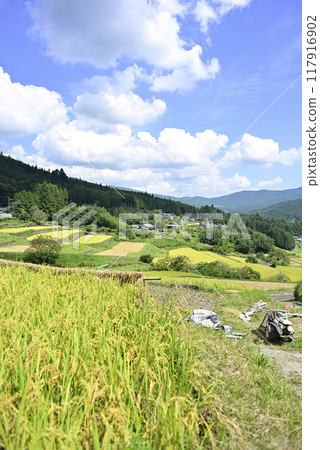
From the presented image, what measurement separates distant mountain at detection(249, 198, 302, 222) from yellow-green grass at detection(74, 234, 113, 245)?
31.2 ft

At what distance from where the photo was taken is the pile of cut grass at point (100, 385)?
231 cm

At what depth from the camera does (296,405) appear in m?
3.28

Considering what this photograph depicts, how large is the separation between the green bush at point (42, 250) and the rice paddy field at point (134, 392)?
1290 centimetres

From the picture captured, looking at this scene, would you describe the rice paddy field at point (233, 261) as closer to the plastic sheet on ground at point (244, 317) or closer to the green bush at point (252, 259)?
the green bush at point (252, 259)

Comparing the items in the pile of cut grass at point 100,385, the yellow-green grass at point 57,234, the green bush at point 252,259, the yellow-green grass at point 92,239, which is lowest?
the green bush at point 252,259

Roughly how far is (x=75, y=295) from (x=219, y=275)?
40.9 feet

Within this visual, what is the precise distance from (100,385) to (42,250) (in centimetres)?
1616

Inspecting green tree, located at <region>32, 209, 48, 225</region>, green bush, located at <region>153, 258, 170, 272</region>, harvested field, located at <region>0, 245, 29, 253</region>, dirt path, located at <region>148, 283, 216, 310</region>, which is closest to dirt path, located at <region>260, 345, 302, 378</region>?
dirt path, located at <region>148, 283, 216, 310</region>

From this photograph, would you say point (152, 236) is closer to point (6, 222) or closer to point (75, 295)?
point (6, 222)

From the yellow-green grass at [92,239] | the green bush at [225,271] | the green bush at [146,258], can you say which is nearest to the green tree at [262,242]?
the green bush at [225,271]

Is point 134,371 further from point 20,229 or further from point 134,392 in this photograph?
point 20,229

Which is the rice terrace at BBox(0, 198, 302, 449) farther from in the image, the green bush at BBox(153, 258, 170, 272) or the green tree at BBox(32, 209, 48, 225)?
the green tree at BBox(32, 209, 48, 225)

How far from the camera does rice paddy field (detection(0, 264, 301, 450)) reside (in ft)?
7.66
